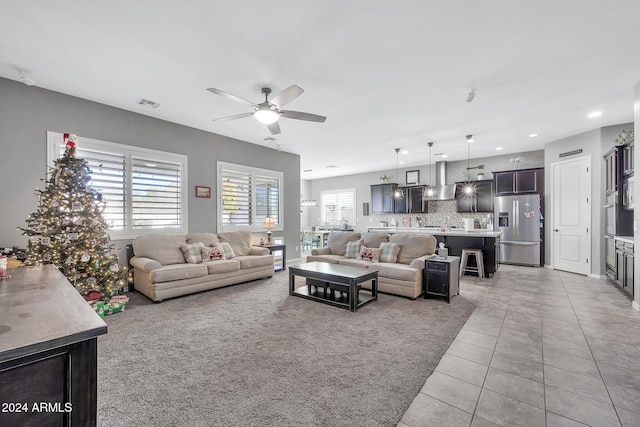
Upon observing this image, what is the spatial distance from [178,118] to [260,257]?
2.83m

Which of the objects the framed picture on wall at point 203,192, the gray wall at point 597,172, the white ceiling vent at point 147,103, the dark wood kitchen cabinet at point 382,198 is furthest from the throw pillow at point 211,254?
the gray wall at point 597,172

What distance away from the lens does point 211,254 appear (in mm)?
5016

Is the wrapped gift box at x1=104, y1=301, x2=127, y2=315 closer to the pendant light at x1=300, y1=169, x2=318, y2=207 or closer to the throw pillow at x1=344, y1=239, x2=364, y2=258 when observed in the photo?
the throw pillow at x1=344, y1=239, x2=364, y2=258

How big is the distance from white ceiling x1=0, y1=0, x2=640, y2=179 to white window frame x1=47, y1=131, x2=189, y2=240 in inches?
24.3

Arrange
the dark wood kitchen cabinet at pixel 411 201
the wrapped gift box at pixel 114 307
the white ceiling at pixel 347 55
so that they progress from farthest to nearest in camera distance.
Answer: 1. the dark wood kitchen cabinet at pixel 411 201
2. the wrapped gift box at pixel 114 307
3. the white ceiling at pixel 347 55

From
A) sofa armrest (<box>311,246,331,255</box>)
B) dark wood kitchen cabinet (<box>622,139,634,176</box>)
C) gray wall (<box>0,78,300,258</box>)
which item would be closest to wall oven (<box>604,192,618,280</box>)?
dark wood kitchen cabinet (<box>622,139,634,176</box>)

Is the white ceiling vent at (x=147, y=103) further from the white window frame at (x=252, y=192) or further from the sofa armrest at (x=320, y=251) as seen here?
the sofa armrest at (x=320, y=251)

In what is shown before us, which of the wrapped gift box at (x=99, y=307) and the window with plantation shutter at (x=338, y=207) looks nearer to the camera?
the wrapped gift box at (x=99, y=307)

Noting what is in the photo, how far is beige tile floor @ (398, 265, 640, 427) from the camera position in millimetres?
1833

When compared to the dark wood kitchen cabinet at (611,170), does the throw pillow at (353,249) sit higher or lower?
lower

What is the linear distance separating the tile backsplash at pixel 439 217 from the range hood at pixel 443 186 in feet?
1.58

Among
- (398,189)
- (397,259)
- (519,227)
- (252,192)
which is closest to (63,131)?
(252,192)

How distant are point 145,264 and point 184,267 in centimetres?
51

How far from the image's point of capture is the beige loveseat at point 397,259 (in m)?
4.23
